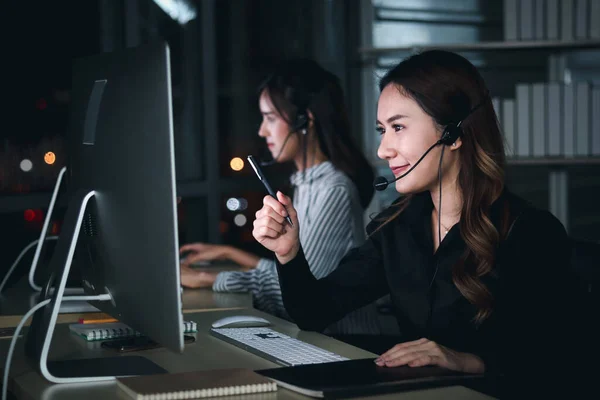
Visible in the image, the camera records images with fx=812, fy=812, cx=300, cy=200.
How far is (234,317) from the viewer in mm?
1840

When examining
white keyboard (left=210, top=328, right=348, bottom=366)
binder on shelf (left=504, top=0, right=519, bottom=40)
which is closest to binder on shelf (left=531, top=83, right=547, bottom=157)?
binder on shelf (left=504, top=0, right=519, bottom=40)

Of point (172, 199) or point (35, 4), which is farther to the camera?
point (35, 4)

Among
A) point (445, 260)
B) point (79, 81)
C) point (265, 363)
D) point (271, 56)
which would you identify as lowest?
point (265, 363)

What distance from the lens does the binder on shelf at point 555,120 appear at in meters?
3.62

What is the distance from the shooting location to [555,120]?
362 cm

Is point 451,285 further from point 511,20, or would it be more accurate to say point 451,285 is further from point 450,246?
point 511,20

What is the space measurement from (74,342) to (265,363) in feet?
1.47

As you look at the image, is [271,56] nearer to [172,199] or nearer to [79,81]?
[79,81]

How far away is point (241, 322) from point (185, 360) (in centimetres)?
33

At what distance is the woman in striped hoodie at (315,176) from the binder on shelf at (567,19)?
137 cm

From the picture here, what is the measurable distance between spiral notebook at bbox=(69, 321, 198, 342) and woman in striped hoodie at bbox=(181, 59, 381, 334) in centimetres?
64

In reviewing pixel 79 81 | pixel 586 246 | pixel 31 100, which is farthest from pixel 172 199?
pixel 31 100

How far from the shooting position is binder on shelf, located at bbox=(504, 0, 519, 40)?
3.61m

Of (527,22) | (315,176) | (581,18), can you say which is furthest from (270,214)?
(581,18)
